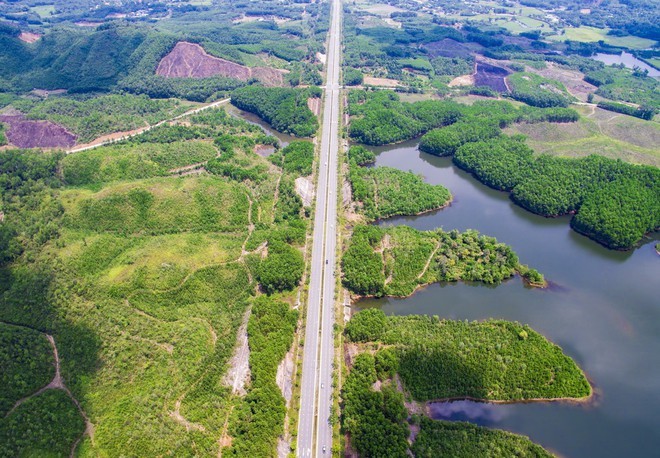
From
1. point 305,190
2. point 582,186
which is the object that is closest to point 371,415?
point 305,190

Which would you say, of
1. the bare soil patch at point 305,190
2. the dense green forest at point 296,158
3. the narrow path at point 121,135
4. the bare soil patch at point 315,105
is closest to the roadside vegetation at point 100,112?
the narrow path at point 121,135

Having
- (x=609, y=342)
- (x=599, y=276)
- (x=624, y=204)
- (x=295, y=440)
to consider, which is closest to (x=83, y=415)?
(x=295, y=440)

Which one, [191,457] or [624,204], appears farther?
[624,204]

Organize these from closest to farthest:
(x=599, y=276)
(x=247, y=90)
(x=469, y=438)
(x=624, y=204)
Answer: (x=469, y=438)
(x=599, y=276)
(x=624, y=204)
(x=247, y=90)

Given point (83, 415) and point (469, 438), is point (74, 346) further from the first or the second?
point (469, 438)

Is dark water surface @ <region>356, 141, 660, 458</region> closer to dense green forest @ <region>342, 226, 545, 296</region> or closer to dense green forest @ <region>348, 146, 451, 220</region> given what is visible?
dense green forest @ <region>342, 226, 545, 296</region>

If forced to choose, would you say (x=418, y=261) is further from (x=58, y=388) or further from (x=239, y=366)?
(x=58, y=388)

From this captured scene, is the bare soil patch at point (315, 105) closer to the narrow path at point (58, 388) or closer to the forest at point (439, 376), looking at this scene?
the forest at point (439, 376)
